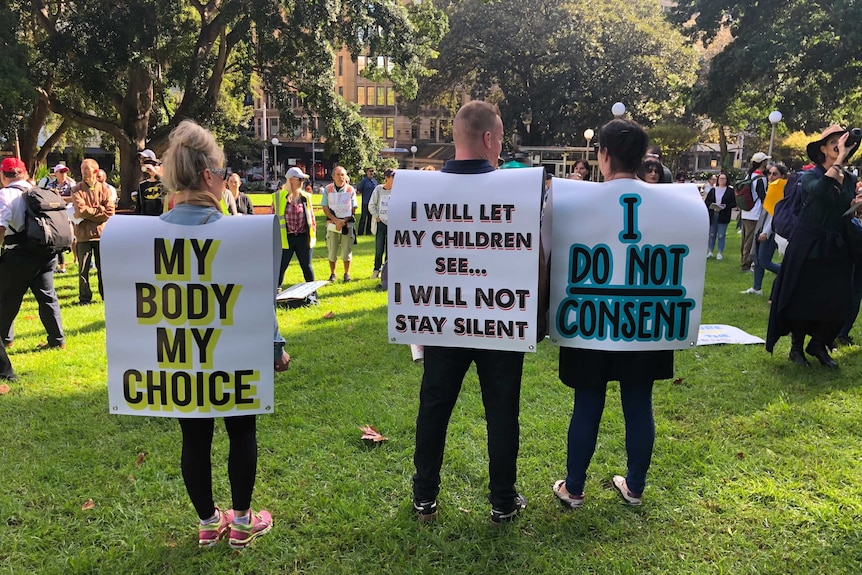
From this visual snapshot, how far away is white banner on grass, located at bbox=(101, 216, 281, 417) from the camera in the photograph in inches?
A: 99.4

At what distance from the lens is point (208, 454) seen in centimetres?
280

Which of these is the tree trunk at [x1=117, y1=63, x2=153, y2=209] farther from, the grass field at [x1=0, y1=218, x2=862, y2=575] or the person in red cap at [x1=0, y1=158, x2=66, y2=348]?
the grass field at [x1=0, y1=218, x2=862, y2=575]

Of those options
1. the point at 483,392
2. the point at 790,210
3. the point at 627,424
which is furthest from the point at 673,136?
the point at 483,392

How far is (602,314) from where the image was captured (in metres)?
2.82

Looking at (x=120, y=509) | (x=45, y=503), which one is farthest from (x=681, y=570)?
(x=45, y=503)

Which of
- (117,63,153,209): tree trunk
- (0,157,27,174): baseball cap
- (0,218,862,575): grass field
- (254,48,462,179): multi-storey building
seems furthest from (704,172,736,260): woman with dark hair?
(254,48,462,179): multi-storey building

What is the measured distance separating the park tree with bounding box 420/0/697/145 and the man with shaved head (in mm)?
38981

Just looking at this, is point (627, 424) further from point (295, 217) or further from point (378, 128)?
point (378, 128)

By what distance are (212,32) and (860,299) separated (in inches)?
719

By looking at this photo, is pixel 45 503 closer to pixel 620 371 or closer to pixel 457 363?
pixel 457 363

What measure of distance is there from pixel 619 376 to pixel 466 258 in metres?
0.99

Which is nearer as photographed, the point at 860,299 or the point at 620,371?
the point at 620,371

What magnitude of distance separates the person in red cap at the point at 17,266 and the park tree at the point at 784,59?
22.9 m

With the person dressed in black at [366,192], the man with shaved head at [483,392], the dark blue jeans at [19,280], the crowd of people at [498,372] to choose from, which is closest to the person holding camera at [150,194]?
the dark blue jeans at [19,280]
